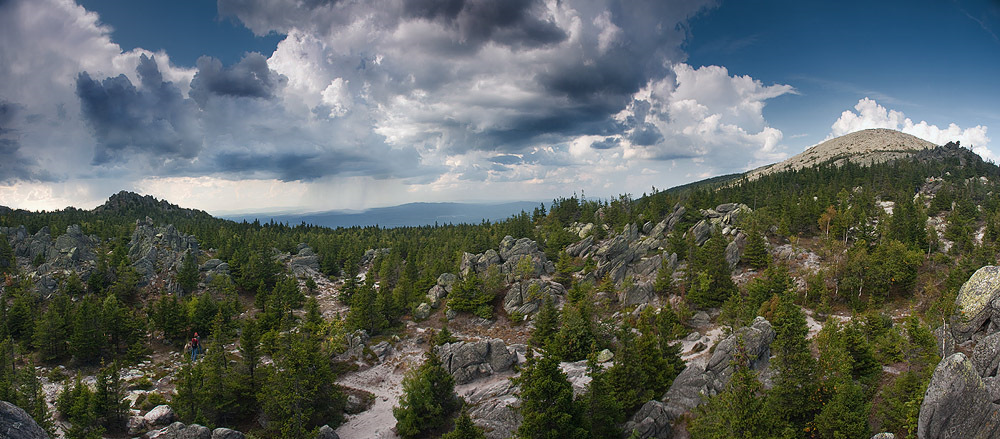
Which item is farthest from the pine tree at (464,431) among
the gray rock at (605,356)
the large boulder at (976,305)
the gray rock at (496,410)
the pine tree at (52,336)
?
the pine tree at (52,336)

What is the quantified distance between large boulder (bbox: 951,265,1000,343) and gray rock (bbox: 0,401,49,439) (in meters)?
71.3

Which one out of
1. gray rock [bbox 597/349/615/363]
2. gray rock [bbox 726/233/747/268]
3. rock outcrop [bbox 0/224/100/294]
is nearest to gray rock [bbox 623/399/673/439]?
gray rock [bbox 597/349/615/363]

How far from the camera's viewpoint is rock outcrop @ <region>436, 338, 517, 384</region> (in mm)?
55625

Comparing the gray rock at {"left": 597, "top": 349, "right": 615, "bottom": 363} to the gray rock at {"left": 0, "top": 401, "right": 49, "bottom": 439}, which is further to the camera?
the gray rock at {"left": 597, "top": 349, "right": 615, "bottom": 363}

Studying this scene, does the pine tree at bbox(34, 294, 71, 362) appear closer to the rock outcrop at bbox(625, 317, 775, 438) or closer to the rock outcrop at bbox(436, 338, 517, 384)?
the rock outcrop at bbox(436, 338, 517, 384)

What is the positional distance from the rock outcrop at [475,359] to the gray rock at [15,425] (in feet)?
121

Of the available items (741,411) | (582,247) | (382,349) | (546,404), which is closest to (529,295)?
(382,349)

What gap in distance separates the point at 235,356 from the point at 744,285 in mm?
88231

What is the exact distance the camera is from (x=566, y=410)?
105 ft

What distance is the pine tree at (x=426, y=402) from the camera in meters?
41.8

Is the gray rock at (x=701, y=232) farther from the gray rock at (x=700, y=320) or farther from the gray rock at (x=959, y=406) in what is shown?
the gray rock at (x=959, y=406)

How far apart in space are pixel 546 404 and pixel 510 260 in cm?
6611

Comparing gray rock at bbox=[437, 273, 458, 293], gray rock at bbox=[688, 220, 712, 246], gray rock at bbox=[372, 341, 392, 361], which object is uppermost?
gray rock at bbox=[688, 220, 712, 246]

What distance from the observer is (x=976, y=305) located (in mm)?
37906
